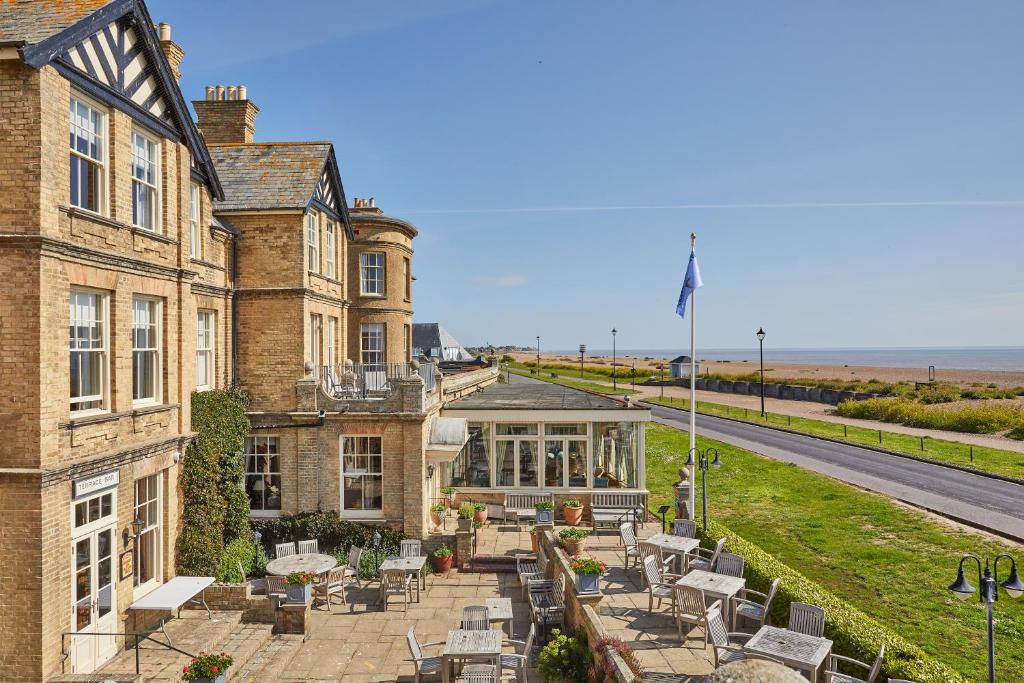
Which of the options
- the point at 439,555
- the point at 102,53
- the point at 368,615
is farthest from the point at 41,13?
the point at 439,555

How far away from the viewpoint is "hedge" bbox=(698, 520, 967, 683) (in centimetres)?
894

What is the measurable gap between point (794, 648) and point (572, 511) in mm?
11220

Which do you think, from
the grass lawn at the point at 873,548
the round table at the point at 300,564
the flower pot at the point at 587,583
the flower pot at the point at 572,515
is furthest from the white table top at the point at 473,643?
the flower pot at the point at 572,515

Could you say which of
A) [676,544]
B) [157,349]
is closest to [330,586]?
[157,349]

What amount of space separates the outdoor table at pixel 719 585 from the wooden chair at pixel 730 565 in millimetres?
536

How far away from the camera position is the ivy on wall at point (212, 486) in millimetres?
14125

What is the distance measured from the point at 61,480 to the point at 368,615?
7.06 m

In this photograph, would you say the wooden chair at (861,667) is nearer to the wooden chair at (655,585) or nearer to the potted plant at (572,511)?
the wooden chair at (655,585)

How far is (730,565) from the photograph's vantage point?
1334cm

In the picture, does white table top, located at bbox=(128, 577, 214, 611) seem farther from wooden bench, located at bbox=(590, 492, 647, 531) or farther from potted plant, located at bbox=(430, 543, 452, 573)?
wooden bench, located at bbox=(590, 492, 647, 531)

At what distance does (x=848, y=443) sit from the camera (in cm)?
3738

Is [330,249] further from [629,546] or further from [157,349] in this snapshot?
[629,546]

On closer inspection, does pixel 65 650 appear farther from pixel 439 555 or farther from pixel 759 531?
pixel 759 531

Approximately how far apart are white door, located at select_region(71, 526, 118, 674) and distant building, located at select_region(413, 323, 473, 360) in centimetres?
4390
